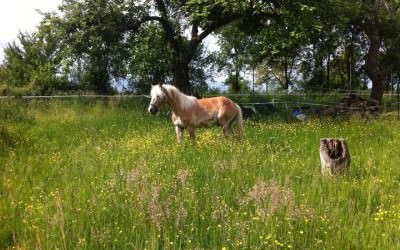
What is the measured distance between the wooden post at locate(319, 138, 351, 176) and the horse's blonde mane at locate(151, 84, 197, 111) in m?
4.95

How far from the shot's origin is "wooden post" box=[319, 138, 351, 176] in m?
8.33

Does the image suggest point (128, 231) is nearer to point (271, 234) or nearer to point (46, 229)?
point (46, 229)

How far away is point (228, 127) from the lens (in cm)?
1356

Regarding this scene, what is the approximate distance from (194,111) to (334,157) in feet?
17.2

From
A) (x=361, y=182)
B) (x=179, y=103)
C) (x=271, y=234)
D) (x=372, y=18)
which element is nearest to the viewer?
(x=271, y=234)

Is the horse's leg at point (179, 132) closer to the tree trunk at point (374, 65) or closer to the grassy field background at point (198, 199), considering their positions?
the grassy field background at point (198, 199)

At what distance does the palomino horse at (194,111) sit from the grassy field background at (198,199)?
1206 millimetres

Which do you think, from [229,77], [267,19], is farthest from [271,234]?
[229,77]

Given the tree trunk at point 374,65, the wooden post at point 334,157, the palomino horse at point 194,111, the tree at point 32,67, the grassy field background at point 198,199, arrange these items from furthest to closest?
Result: the tree at point 32,67
the tree trunk at point 374,65
the palomino horse at point 194,111
the wooden post at point 334,157
the grassy field background at point 198,199

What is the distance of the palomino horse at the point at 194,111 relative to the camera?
1257 centimetres

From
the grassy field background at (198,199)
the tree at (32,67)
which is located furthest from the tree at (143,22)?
the tree at (32,67)

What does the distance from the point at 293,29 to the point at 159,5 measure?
7021 millimetres

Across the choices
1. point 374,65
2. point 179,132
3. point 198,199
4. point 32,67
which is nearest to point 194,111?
point 179,132

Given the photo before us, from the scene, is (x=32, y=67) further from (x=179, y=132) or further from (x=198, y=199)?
(x=198, y=199)
